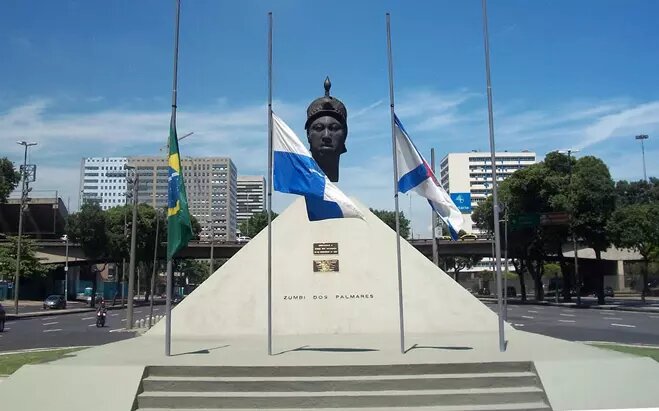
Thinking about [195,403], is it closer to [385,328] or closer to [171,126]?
[171,126]

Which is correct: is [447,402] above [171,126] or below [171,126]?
below

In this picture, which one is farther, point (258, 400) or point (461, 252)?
point (461, 252)

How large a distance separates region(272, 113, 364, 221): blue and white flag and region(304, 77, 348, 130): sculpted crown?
6.54m

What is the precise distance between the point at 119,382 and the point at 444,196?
6.94 meters

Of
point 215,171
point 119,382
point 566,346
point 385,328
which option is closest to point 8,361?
point 119,382

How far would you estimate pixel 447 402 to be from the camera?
8.50 metres

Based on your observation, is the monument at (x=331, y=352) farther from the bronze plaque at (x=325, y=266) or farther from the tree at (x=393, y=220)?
the tree at (x=393, y=220)

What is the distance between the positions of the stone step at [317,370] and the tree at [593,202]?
38.1 meters

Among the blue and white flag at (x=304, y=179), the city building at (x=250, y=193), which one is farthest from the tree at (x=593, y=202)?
the city building at (x=250, y=193)

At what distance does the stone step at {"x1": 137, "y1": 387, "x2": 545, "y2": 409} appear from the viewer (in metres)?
8.47

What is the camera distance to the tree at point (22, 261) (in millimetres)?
41872

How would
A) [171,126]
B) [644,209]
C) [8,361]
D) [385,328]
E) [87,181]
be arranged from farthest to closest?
[87,181] → [644,209] → [385,328] → [8,361] → [171,126]

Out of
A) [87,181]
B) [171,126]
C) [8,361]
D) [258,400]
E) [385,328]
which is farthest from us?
[87,181]

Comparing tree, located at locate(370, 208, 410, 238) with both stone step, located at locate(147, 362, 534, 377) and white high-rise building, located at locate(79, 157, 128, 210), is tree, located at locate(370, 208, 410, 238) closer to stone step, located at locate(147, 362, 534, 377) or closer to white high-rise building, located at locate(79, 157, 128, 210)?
stone step, located at locate(147, 362, 534, 377)
